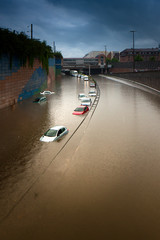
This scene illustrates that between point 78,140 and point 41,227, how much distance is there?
12929 mm

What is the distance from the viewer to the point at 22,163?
17938 millimetres

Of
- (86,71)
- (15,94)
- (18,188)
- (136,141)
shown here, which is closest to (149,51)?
(86,71)

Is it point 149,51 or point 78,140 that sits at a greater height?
point 149,51

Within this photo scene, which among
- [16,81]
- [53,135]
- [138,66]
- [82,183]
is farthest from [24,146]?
[138,66]

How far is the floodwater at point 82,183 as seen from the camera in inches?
425

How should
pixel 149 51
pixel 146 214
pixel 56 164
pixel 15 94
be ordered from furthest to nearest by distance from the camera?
pixel 149 51, pixel 15 94, pixel 56 164, pixel 146 214

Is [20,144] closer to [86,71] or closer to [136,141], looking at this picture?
[136,141]

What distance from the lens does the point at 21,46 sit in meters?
42.3

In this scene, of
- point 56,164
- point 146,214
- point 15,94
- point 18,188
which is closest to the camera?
point 146,214

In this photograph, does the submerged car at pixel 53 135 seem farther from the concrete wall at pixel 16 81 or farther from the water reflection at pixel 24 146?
the concrete wall at pixel 16 81

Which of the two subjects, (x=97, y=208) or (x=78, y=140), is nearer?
(x=97, y=208)

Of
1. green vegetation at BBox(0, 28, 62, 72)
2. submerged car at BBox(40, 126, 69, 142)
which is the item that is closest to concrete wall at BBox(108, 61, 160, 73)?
green vegetation at BBox(0, 28, 62, 72)

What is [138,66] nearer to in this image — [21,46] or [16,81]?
[21,46]

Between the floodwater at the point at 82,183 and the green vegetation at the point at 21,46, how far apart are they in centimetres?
1624
